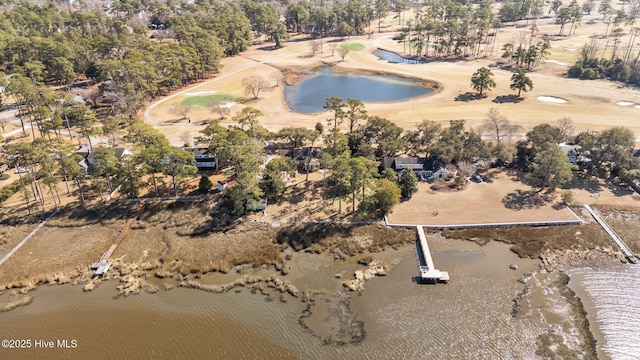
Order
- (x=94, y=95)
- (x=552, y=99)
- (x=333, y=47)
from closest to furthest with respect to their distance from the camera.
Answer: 1. (x=552, y=99)
2. (x=94, y=95)
3. (x=333, y=47)

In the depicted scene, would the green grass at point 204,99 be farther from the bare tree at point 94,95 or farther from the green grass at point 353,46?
the green grass at point 353,46

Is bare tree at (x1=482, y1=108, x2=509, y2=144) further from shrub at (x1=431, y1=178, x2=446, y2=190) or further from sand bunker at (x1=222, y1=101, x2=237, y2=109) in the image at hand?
sand bunker at (x1=222, y1=101, x2=237, y2=109)

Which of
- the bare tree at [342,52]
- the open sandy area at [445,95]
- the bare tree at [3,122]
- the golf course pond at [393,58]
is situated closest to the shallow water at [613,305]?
the open sandy area at [445,95]

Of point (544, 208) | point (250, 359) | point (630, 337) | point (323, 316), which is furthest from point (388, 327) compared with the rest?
point (544, 208)

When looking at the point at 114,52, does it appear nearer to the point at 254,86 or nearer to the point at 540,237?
the point at 254,86

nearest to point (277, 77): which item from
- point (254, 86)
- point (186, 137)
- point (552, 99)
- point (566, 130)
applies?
point (254, 86)

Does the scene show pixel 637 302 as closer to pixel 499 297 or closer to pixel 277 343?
pixel 499 297

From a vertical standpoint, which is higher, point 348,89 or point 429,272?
point 348,89
